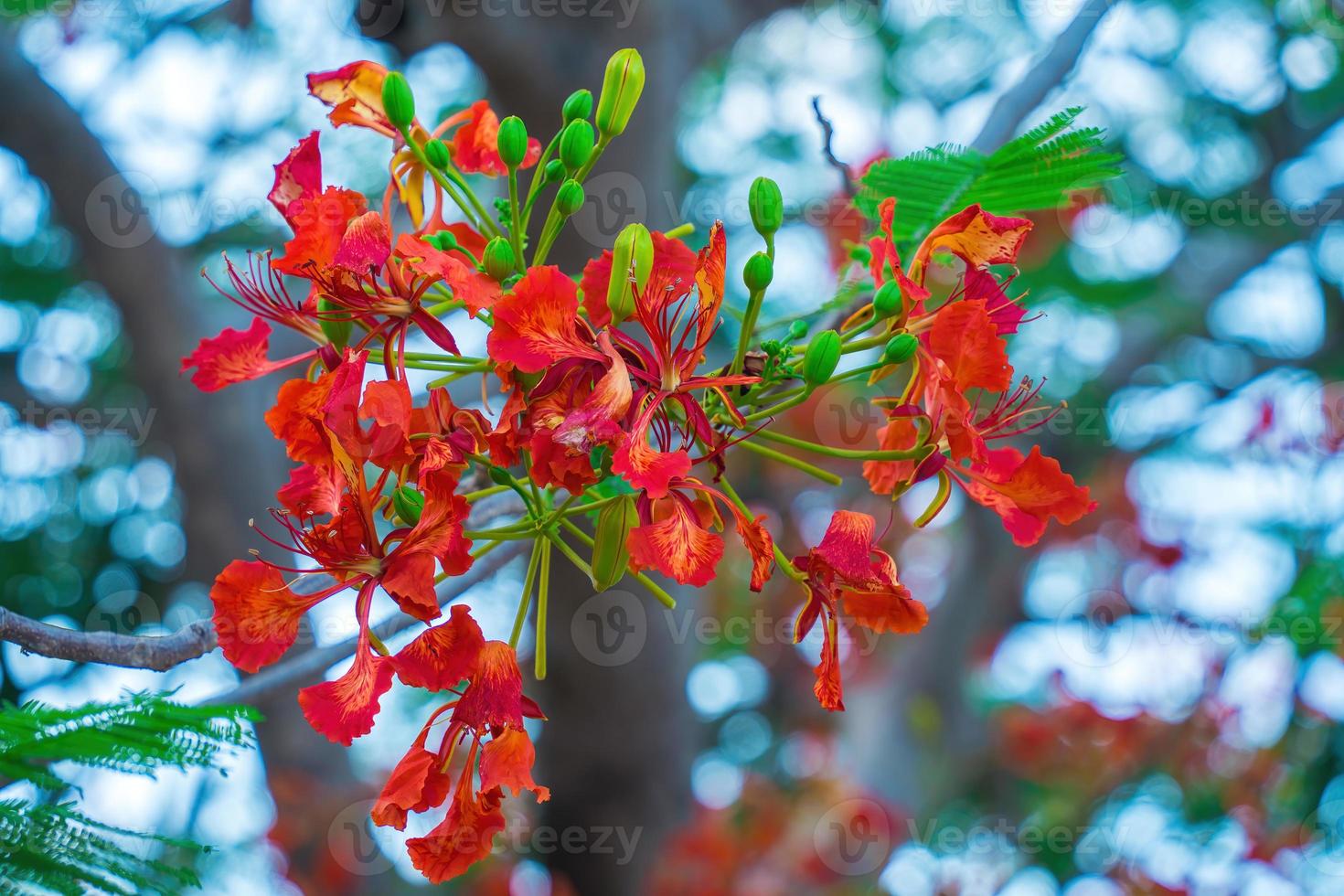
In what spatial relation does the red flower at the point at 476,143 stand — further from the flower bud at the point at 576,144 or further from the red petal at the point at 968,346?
the red petal at the point at 968,346

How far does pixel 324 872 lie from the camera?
4.81m

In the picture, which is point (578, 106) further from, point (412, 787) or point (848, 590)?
point (412, 787)

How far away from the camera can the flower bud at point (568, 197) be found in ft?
4.10

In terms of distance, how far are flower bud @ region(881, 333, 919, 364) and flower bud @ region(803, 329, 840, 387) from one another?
83 millimetres

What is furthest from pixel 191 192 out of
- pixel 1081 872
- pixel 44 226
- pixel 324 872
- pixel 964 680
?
pixel 1081 872

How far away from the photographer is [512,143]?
134cm

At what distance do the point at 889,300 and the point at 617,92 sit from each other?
1.37 ft

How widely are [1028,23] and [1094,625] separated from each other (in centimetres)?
295

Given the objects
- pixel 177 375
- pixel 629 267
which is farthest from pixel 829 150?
pixel 177 375

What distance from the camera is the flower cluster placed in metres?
1.11

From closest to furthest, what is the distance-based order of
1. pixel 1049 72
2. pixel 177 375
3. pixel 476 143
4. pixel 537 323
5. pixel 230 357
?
pixel 537 323, pixel 230 357, pixel 476 143, pixel 1049 72, pixel 177 375

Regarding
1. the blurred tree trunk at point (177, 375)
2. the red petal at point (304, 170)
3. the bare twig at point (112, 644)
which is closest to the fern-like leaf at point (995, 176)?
the red petal at point (304, 170)

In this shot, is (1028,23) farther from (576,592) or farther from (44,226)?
(44,226)

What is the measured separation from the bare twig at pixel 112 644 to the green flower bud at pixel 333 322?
0.36 meters
